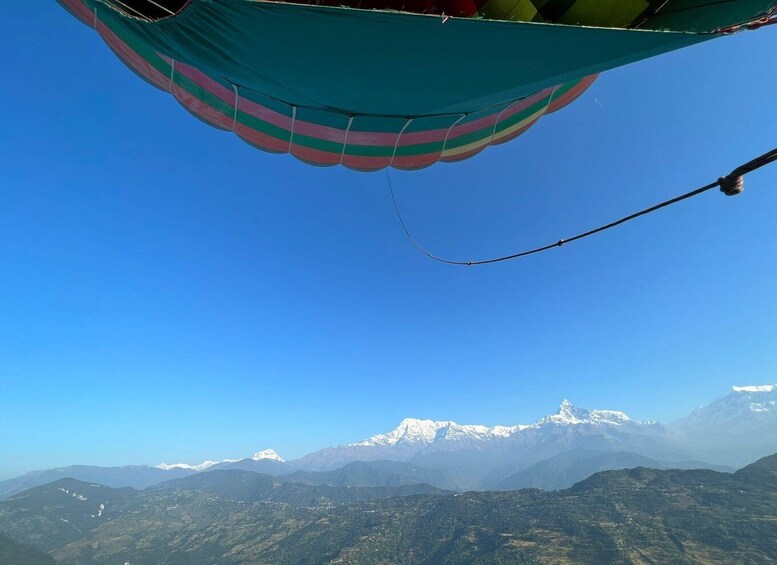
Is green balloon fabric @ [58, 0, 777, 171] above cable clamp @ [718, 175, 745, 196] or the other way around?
above

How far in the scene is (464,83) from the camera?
210 inches

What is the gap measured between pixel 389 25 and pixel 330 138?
4.03m

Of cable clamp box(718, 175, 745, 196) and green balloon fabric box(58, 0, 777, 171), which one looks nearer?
cable clamp box(718, 175, 745, 196)

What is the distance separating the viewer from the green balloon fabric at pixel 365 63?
3.96 m

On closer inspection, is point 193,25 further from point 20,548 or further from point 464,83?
point 20,548

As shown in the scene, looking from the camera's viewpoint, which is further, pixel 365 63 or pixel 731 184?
pixel 365 63

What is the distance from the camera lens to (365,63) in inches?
183

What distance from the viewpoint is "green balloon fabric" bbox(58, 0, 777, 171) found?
13.0 ft

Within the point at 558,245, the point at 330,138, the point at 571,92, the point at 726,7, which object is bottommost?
the point at 558,245

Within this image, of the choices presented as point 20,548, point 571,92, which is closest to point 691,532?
point 571,92

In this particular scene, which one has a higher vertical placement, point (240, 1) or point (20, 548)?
point (240, 1)

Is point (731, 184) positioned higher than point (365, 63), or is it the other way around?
point (365, 63)

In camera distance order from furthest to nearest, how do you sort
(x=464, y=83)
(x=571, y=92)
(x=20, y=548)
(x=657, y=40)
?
(x=20, y=548) < (x=571, y=92) < (x=464, y=83) < (x=657, y=40)

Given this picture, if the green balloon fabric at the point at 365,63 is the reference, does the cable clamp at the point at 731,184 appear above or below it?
below
